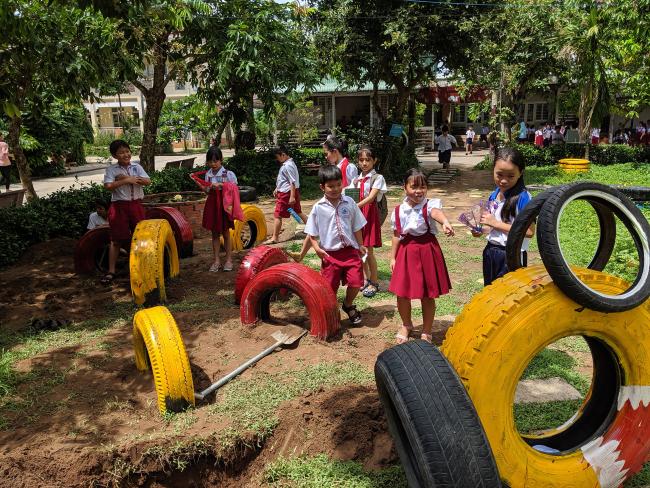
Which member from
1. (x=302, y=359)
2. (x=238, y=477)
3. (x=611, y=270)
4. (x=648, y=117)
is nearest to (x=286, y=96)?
(x=611, y=270)

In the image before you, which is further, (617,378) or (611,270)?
(611,270)

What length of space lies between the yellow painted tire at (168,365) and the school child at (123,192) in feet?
9.05

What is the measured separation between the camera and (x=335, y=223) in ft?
15.4

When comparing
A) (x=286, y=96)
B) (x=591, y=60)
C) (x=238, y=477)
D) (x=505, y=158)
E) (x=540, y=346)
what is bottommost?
(x=238, y=477)

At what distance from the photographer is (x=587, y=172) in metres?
17.3

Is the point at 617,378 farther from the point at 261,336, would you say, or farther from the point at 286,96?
the point at 286,96

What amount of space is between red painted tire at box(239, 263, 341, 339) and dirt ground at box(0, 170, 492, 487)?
157 mm

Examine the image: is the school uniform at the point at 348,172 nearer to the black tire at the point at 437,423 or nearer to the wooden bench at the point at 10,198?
the black tire at the point at 437,423

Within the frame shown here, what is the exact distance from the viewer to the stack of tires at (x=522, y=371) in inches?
85.6

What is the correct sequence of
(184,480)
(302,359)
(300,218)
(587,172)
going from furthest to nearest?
1. (587,172)
2. (300,218)
3. (302,359)
4. (184,480)

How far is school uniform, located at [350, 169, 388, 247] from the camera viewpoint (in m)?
5.55

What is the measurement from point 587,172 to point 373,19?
879 cm

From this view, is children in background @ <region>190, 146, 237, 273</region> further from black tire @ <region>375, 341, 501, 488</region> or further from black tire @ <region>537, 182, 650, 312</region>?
black tire @ <region>537, 182, 650, 312</region>

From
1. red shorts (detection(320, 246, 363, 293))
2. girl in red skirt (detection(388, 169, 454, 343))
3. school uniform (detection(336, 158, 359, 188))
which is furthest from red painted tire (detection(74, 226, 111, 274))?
girl in red skirt (detection(388, 169, 454, 343))
